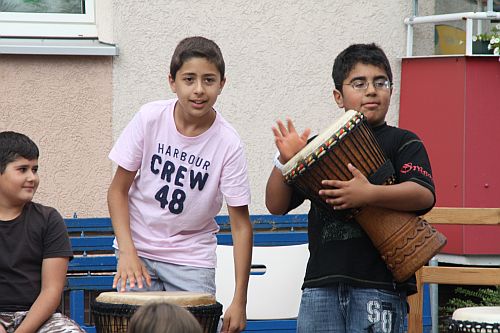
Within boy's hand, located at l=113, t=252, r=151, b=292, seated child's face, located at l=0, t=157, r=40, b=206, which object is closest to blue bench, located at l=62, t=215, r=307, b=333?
seated child's face, located at l=0, t=157, r=40, b=206

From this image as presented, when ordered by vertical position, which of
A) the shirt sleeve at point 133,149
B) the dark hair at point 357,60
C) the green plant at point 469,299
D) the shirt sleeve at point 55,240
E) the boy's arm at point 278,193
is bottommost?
the green plant at point 469,299

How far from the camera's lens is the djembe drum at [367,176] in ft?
13.6

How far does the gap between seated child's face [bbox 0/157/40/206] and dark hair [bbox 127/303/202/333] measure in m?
2.18

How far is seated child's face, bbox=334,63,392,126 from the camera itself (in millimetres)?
4434

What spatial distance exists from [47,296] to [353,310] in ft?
4.87

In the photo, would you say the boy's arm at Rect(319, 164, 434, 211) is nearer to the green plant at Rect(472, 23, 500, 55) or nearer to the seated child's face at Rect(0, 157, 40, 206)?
the seated child's face at Rect(0, 157, 40, 206)

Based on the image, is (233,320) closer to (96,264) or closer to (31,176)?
(31,176)

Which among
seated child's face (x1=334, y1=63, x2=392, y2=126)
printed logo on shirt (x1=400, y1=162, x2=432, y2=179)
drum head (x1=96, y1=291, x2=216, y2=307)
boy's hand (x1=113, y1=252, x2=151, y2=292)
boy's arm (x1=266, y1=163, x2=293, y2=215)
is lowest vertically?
drum head (x1=96, y1=291, x2=216, y2=307)

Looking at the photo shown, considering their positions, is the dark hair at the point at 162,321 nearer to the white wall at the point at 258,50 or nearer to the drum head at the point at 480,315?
the drum head at the point at 480,315

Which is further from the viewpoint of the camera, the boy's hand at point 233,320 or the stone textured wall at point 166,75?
the stone textured wall at point 166,75

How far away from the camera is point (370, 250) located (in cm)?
434

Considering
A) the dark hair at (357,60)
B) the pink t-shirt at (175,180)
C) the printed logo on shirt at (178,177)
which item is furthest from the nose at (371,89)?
the printed logo on shirt at (178,177)

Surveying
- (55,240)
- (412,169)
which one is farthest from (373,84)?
(55,240)

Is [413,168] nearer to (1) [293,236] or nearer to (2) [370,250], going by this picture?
(2) [370,250]
